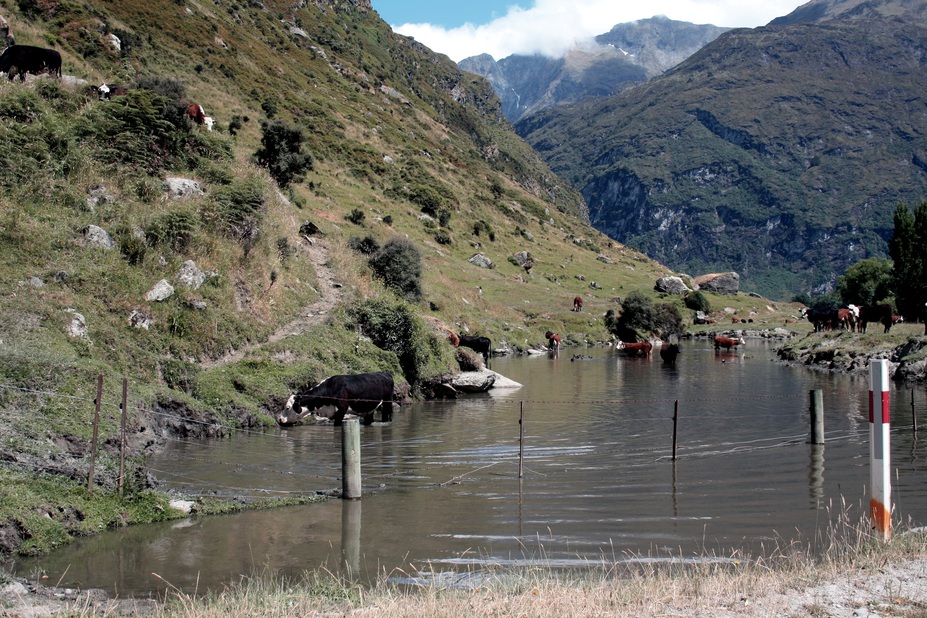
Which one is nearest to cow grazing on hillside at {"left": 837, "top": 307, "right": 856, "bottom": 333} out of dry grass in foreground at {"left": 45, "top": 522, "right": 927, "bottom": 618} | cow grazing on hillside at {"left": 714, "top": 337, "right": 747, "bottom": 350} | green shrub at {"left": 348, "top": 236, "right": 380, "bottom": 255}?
cow grazing on hillside at {"left": 714, "top": 337, "right": 747, "bottom": 350}

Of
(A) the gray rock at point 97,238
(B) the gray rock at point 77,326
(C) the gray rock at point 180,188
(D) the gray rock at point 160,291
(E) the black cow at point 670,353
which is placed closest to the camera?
(B) the gray rock at point 77,326

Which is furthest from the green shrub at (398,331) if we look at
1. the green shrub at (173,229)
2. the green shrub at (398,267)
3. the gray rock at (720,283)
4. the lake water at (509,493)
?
the gray rock at (720,283)

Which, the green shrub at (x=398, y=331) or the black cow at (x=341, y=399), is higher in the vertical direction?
the green shrub at (x=398, y=331)

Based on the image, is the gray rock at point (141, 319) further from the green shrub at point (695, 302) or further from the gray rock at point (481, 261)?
the green shrub at point (695, 302)

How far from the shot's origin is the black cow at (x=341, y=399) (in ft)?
64.4

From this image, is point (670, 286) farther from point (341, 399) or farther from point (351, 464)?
point (351, 464)

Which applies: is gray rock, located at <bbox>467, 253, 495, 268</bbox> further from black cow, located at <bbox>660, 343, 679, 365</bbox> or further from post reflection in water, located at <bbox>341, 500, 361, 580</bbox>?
post reflection in water, located at <bbox>341, 500, 361, 580</bbox>

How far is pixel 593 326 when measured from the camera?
61156 mm

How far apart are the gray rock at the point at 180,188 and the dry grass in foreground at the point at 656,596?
63.0ft

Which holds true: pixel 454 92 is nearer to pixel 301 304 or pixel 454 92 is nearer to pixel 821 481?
pixel 301 304

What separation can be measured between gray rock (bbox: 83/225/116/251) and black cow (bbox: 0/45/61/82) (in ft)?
41.4

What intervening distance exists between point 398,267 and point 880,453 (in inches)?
1085

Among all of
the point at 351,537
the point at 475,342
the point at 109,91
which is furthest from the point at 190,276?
the point at 475,342

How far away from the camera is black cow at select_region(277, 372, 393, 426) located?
64.4ft
